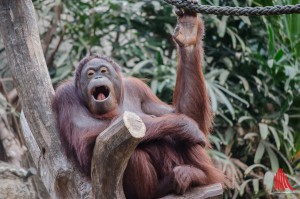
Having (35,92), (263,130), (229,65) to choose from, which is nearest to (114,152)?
(35,92)

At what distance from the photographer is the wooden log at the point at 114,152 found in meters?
2.97

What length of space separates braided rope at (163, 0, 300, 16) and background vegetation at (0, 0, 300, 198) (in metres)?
2.03

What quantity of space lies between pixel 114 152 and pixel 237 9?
3.37 ft

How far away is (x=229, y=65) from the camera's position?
6496mm

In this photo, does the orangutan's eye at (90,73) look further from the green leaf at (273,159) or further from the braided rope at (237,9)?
the green leaf at (273,159)

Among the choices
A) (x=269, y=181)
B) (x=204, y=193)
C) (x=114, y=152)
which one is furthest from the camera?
(x=269, y=181)

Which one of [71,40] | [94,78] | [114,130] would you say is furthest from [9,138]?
[114,130]

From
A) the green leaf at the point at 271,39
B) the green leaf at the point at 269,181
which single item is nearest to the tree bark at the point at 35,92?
the green leaf at the point at 269,181

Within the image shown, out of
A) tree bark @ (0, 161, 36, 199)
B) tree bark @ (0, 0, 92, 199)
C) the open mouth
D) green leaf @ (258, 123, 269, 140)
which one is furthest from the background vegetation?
tree bark @ (0, 0, 92, 199)

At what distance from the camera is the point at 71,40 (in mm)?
6770

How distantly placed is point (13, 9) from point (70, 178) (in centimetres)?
100

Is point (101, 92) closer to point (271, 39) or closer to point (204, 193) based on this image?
point (204, 193)

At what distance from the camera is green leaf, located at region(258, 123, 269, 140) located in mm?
5750

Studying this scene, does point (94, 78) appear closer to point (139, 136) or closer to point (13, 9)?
point (13, 9)
